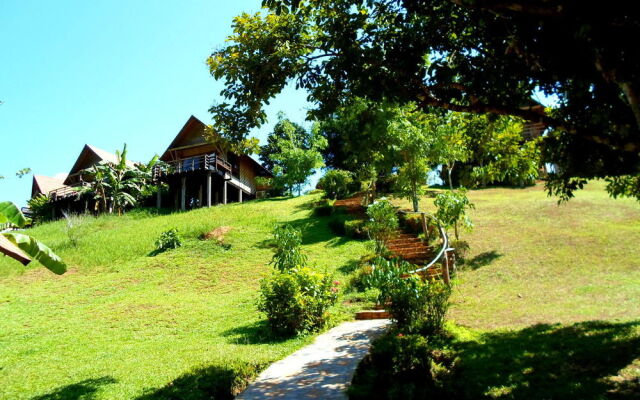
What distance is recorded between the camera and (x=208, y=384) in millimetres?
5723

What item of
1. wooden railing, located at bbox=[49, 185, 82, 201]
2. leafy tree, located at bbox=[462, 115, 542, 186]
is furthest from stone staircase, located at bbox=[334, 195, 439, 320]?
wooden railing, located at bbox=[49, 185, 82, 201]

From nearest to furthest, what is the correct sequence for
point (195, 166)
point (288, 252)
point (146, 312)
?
point (288, 252), point (146, 312), point (195, 166)

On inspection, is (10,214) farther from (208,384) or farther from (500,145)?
(500,145)

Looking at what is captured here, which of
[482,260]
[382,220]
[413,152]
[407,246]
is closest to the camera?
[482,260]

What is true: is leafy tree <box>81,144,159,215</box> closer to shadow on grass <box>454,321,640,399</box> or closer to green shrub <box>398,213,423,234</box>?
green shrub <box>398,213,423,234</box>

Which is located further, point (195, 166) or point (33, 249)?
point (195, 166)

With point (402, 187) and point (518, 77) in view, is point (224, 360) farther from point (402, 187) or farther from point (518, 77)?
point (402, 187)

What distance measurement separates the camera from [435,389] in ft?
18.2

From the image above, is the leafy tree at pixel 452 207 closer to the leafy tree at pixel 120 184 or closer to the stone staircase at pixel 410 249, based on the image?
the stone staircase at pixel 410 249

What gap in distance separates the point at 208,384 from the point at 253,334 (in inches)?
145

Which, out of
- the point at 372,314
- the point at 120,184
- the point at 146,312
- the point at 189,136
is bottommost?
the point at 146,312

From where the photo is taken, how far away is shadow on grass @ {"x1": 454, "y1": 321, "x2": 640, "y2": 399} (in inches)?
205

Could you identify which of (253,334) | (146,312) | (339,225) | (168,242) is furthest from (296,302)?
(168,242)

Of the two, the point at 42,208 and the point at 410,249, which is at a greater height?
Result: the point at 42,208
